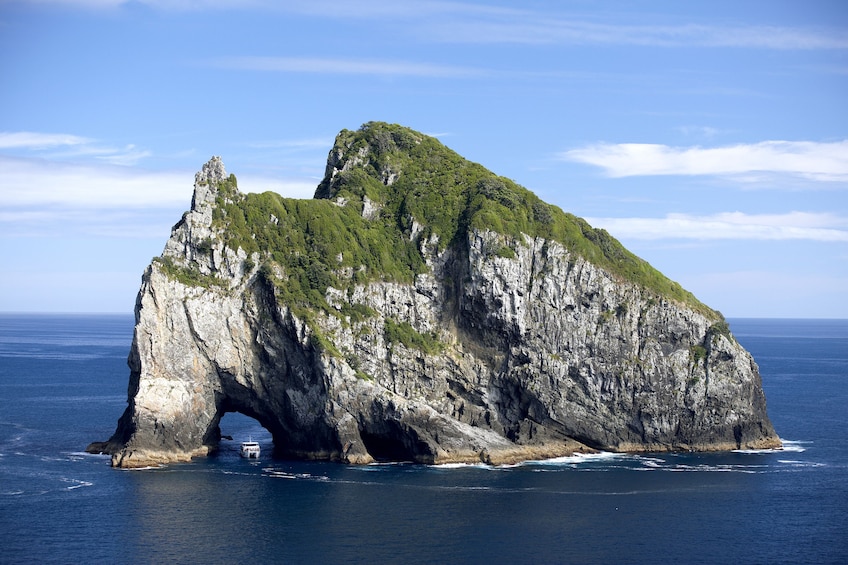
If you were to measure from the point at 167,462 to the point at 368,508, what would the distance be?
25124 millimetres

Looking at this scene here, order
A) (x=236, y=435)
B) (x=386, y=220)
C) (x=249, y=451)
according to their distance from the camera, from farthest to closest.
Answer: (x=236, y=435)
(x=386, y=220)
(x=249, y=451)

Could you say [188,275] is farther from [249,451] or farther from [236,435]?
[236,435]

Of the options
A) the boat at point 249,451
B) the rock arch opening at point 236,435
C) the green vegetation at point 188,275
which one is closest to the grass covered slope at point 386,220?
the green vegetation at point 188,275

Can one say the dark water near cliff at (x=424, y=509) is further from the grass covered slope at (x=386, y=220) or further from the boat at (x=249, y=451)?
the grass covered slope at (x=386, y=220)

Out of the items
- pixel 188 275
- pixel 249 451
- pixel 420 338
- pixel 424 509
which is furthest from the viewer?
pixel 420 338

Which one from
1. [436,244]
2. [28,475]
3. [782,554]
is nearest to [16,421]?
[28,475]

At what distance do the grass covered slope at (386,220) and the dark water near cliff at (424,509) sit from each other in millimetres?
19710

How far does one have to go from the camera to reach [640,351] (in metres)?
109

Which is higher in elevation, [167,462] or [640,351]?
[640,351]

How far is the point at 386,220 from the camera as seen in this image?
114375 millimetres

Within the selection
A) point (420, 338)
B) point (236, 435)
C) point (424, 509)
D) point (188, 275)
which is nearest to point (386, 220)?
point (420, 338)

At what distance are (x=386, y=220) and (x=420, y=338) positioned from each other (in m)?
15.6

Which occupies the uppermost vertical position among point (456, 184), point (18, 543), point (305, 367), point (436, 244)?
point (456, 184)

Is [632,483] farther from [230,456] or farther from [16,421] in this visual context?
[16,421]
